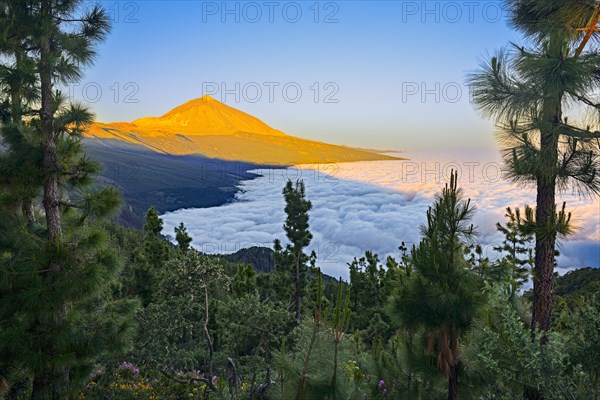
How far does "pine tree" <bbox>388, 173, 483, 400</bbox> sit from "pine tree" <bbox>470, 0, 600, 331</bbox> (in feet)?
11.1

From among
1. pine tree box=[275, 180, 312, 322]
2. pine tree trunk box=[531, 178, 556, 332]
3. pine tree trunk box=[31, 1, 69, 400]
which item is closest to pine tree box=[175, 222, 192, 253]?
pine tree box=[275, 180, 312, 322]

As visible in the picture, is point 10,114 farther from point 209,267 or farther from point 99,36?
point 209,267

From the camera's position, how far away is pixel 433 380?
7215mm

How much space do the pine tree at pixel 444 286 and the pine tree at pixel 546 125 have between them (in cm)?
338

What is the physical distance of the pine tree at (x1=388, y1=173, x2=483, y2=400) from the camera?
6.40m

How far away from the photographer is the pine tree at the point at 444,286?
640 cm

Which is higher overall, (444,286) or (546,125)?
A: (546,125)

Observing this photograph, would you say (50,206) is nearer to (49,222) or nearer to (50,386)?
(49,222)

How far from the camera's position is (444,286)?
6449mm

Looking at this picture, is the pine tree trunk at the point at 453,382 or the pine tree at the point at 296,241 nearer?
the pine tree trunk at the point at 453,382

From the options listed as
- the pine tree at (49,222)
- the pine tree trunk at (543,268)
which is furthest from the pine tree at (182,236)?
the pine tree trunk at (543,268)

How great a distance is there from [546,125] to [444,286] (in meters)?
4.63

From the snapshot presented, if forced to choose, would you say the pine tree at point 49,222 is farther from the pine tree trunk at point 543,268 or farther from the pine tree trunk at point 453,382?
the pine tree trunk at point 543,268

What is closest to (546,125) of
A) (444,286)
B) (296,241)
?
(444,286)
